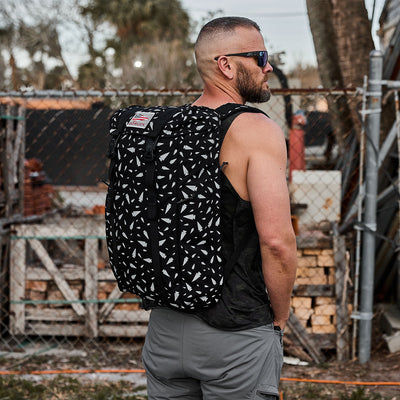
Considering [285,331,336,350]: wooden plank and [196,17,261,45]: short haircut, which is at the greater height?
[196,17,261,45]: short haircut

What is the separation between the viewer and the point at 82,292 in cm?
534

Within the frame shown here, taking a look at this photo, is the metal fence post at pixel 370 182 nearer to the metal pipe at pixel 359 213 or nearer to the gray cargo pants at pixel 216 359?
the metal pipe at pixel 359 213

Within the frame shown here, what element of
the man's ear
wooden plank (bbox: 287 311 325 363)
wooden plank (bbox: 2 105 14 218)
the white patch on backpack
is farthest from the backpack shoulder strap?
wooden plank (bbox: 2 105 14 218)

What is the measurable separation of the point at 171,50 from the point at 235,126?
2348 cm

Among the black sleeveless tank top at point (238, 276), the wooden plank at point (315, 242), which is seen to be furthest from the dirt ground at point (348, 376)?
the black sleeveless tank top at point (238, 276)

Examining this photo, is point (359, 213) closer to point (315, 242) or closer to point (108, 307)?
point (315, 242)

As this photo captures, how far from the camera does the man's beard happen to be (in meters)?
1.98

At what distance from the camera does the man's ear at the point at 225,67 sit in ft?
6.42

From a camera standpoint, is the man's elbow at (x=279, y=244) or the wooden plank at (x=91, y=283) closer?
the man's elbow at (x=279, y=244)

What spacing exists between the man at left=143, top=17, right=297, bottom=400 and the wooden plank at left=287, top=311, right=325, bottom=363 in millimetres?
2976

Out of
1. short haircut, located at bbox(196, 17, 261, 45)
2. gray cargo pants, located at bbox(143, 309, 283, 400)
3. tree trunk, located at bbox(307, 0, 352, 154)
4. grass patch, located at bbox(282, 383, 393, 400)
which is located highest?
tree trunk, located at bbox(307, 0, 352, 154)

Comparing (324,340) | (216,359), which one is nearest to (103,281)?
(324,340)

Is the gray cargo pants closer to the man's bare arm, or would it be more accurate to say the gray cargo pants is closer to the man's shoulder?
the man's bare arm

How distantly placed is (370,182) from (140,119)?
2.91 m
